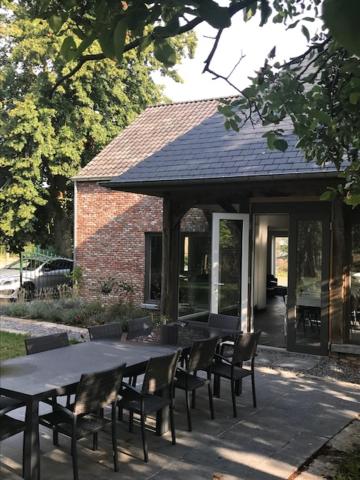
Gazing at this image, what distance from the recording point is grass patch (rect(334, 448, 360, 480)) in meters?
4.12

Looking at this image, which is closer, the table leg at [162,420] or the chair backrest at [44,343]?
the table leg at [162,420]

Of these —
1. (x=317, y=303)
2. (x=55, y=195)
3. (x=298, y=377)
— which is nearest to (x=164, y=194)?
(x=317, y=303)

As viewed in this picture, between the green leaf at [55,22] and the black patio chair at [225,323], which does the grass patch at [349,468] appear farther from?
the green leaf at [55,22]

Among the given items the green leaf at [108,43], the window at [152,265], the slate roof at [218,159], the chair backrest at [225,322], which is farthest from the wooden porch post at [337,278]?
the green leaf at [108,43]

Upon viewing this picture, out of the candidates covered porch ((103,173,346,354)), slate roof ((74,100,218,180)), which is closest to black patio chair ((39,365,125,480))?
covered porch ((103,173,346,354))

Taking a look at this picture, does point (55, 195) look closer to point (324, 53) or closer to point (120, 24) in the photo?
point (324, 53)

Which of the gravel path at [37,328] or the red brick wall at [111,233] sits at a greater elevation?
the red brick wall at [111,233]

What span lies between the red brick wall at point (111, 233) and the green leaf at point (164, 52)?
12079 millimetres

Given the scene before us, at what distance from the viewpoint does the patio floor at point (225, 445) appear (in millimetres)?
4207

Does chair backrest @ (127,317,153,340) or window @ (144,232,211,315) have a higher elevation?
window @ (144,232,211,315)

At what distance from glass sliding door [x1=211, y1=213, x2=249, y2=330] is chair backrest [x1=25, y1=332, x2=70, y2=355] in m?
4.18

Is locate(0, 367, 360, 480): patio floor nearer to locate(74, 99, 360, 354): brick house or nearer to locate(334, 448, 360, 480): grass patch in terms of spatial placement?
locate(334, 448, 360, 480): grass patch

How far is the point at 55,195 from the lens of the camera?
77.0 feet

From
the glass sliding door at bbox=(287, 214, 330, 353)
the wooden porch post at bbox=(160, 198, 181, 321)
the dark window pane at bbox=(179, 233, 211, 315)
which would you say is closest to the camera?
the glass sliding door at bbox=(287, 214, 330, 353)
